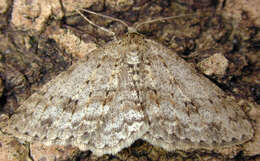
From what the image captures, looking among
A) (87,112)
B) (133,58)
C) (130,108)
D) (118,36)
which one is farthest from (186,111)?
(118,36)

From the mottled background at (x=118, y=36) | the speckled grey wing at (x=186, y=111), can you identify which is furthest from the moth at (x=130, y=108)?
the mottled background at (x=118, y=36)

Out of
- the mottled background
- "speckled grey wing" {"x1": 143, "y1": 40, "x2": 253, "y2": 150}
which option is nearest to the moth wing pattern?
"speckled grey wing" {"x1": 143, "y1": 40, "x2": 253, "y2": 150}

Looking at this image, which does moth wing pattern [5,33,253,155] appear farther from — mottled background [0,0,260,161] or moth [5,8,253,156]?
mottled background [0,0,260,161]

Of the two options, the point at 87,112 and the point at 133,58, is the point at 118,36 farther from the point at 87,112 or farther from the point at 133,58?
the point at 87,112

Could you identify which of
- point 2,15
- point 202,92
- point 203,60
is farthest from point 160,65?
point 2,15

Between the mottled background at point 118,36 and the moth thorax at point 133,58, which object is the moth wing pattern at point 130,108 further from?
the mottled background at point 118,36

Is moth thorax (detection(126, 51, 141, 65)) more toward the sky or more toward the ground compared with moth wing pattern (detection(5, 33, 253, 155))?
more toward the sky
